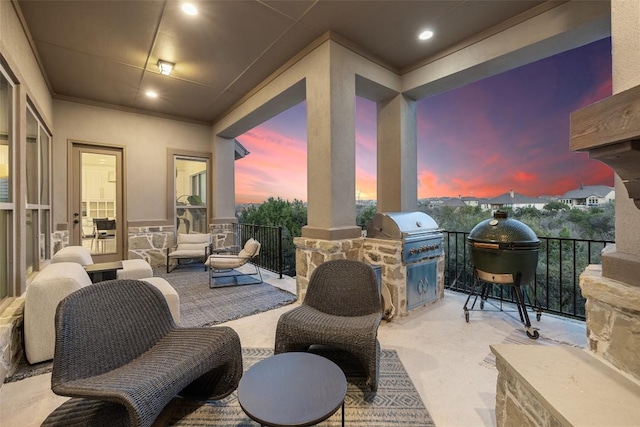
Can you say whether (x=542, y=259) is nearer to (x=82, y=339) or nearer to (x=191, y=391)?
(x=191, y=391)

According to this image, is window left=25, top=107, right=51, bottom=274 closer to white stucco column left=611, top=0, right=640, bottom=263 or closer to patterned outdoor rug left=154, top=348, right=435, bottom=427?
patterned outdoor rug left=154, top=348, right=435, bottom=427

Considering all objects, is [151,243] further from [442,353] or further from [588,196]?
[588,196]

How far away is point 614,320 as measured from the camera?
122cm

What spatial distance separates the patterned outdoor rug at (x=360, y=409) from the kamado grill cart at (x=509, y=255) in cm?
150

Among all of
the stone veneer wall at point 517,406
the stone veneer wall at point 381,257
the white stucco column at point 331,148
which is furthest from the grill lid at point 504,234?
the stone veneer wall at point 517,406

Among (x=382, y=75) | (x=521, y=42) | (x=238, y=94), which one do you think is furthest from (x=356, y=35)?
(x=238, y=94)

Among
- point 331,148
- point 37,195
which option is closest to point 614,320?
point 331,148

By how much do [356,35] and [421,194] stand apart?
4.44 meters

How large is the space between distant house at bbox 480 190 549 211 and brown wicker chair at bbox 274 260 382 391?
4.04m

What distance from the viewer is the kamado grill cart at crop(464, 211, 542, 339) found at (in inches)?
103

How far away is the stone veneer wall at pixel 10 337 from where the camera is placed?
1.86m

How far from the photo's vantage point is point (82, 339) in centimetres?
145

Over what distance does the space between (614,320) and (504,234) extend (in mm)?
1578

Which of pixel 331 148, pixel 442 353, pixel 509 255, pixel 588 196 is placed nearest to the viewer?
pixel 442 353
